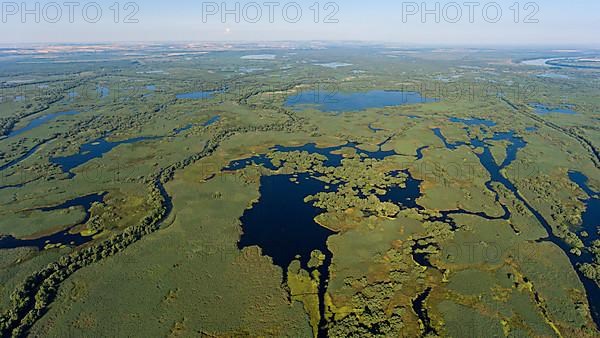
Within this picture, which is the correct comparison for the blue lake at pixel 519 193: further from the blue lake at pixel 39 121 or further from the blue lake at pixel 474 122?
the blue lake at pixel 39 121

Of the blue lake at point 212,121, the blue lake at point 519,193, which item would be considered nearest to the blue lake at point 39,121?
the blue lake at point 212,121

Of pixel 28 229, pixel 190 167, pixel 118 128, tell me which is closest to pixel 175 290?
pixel 28 229

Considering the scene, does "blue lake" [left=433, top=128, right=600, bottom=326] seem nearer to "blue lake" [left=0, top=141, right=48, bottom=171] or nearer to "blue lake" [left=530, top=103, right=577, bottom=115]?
"blue lake" [left=530, top=103, right=577, bottom=115]

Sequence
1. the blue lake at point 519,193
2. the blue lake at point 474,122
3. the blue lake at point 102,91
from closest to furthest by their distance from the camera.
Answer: the blue lake at point 519,193, the blue lake at point 474,122, the blue lake at point 102,91

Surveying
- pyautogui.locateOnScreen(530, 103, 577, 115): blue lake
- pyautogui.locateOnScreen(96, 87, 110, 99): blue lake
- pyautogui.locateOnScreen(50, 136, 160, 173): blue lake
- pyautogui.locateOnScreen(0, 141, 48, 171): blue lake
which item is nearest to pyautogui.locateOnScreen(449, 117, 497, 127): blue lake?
pyautogui.locateOnScreen(530, 103, 577, 115): blue lake

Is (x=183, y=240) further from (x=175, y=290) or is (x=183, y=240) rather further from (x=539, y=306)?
(x=539, y=306)

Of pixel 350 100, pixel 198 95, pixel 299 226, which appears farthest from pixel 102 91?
pixel 299 226

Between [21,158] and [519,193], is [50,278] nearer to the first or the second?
[21,158]
